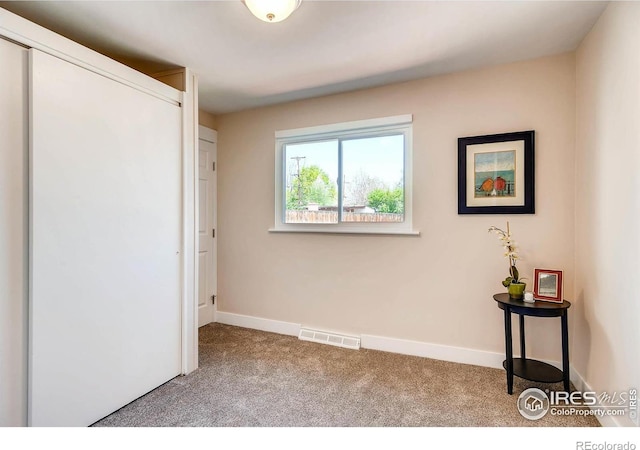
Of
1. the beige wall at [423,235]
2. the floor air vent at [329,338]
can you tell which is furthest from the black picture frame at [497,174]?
the floor air vent at [329,338]

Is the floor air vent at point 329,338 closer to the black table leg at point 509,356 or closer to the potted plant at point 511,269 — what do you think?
the black table leg at point 509,356

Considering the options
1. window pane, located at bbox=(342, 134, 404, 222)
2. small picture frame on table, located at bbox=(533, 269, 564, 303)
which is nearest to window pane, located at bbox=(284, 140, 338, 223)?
window pane, located at bbox=(342, 134, 404, 222)

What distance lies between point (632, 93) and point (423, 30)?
3.61 feet

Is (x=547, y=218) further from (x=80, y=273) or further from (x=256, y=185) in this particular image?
(x=80, y=273)

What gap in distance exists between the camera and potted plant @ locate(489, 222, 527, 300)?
2119 mm

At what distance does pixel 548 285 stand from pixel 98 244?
9.26ft

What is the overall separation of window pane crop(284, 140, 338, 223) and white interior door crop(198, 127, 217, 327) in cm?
89

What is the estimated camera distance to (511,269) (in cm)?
221

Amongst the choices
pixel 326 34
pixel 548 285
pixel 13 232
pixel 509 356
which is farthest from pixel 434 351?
pixel 13 232

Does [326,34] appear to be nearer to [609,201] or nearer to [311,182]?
[311,182]

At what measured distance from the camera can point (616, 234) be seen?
1616mm

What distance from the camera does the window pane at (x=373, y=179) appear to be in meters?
2.74

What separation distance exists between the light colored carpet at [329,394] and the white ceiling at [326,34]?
229cm
